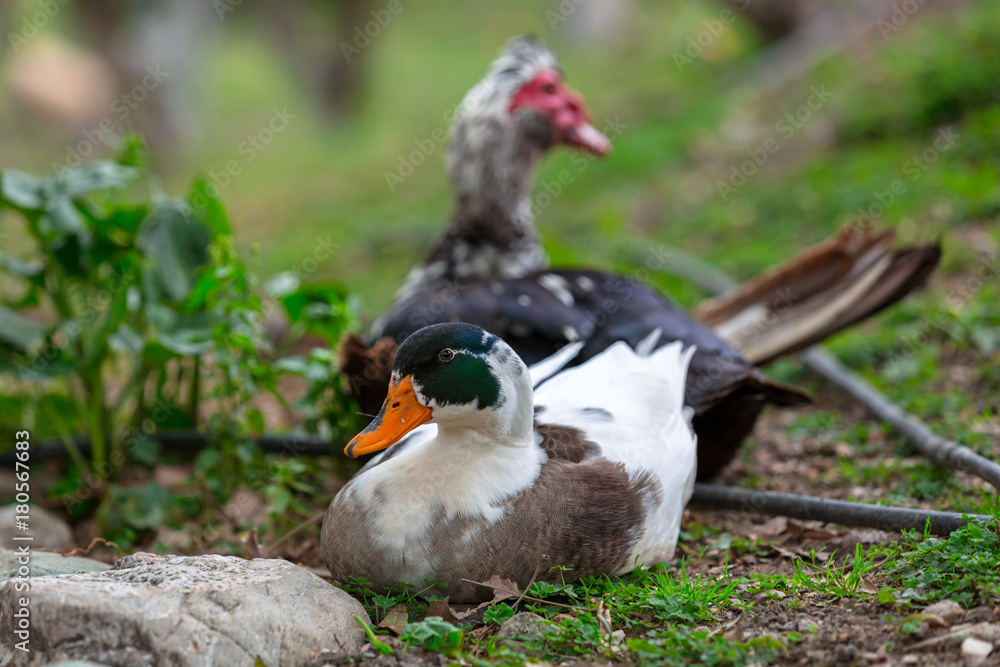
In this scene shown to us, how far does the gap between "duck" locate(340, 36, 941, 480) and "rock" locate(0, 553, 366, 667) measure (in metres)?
0.97

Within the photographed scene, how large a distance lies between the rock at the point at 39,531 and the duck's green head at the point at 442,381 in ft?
5.33

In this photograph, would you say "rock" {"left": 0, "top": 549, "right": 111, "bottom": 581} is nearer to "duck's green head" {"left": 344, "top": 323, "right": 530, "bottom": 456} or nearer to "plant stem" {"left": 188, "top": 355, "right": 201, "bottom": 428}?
"duck's green head" {"left": 344, "top": 323, "right": 530, "bottom": 456}

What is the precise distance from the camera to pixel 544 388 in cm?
305

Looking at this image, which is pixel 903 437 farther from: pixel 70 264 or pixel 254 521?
pixel 70 264

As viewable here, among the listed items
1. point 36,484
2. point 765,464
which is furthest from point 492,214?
point 36,484

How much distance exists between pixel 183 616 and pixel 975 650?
175cm

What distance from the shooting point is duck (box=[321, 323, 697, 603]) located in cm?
239

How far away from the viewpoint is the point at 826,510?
2910 millimetres

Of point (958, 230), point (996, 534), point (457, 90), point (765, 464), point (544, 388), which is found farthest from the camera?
point (457, 90)

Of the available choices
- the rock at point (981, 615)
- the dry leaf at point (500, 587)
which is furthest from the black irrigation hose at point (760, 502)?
the dry leaf at point (500, 587)

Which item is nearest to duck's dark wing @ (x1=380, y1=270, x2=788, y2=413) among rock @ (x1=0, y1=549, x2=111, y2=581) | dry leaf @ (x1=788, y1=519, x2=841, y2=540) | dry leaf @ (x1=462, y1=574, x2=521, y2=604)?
dry leaf @ (x1=788, y1=519, x2=841, y2=540)

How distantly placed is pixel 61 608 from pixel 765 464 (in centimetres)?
267

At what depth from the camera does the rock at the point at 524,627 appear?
7.47ft

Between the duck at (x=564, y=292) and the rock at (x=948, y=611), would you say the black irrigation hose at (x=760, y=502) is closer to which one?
the duck at (x=564, y=292)
